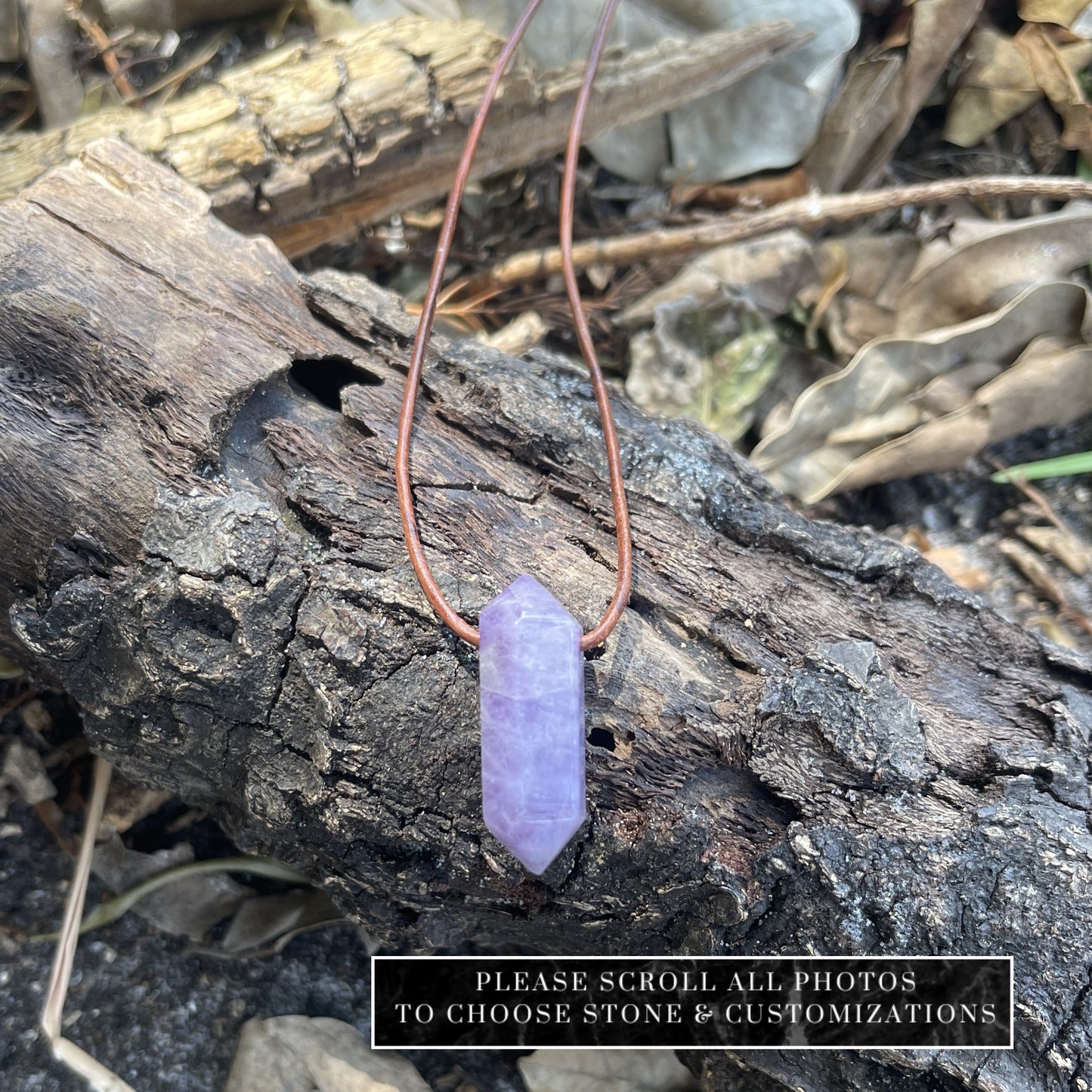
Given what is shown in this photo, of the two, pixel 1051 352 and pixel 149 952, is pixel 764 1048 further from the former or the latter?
pixel 1051 352

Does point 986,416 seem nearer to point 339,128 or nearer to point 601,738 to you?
point 601,738

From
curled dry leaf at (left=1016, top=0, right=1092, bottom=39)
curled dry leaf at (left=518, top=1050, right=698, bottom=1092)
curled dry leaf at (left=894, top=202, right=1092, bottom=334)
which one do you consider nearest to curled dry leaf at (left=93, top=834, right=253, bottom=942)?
curled dry leaf at (left=518, top=1050, right=698, bottom=1092)

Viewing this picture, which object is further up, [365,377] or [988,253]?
[365,377]

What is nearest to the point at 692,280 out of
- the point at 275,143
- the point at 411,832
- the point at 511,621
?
the point at 275,143

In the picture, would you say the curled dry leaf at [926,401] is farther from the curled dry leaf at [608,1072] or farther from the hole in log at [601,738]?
the curled dry leaf at [608,1072]

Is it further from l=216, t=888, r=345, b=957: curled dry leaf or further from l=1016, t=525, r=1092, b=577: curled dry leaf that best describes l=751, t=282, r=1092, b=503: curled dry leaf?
l=216, t=888, r=345, b=957: curled dry leaf

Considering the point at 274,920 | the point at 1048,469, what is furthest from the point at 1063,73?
the point at 274,920
